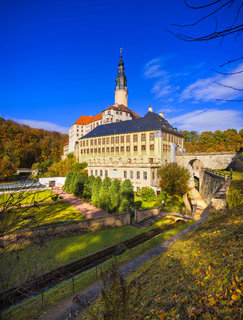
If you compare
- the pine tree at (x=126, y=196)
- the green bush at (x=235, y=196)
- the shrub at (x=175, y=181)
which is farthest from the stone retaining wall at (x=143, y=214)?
the green bush at (x=235, y=196)

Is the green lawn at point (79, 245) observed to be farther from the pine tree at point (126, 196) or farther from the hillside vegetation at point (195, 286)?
the hillside vegetation at point (195, 286)

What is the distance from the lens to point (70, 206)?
85.8 feet

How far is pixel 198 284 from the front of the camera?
14.9 feet

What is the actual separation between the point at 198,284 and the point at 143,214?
16.2 metres

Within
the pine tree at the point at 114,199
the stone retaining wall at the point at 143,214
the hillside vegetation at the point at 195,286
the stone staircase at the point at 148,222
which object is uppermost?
the hillside vegetation at the point at 195,286

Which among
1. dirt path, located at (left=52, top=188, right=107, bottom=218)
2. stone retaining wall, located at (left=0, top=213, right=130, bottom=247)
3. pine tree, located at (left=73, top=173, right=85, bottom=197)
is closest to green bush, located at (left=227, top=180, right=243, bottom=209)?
stone retaining wall, located at (left=0, top=213, right=130, bottom=247)

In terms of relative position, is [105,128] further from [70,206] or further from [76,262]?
[76,262]

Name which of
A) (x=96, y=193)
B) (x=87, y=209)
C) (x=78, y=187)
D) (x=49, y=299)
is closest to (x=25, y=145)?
(x=78, y=187)

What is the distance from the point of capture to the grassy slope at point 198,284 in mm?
3602

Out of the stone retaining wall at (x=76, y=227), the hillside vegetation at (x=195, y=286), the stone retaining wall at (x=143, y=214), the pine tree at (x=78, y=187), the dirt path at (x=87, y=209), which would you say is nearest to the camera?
the hillside vegetation at (x=195, y=286)

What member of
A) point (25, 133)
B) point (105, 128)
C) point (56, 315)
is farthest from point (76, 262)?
point (25, 133)

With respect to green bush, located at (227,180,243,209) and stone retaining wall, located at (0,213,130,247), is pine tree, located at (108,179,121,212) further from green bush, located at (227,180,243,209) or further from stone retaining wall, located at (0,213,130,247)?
green bush, located at (227,180,243,209)

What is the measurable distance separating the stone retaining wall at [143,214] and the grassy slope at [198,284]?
1295cm

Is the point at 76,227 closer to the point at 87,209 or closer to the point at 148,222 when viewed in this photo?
the point at 148,222
